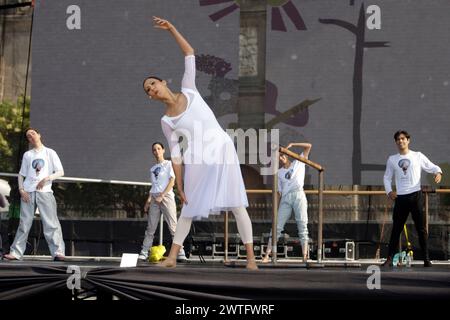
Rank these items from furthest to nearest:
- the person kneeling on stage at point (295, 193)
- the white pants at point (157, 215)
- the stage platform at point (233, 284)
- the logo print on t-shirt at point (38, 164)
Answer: the person kneeling on stage at point (295, 193), the white pants at point (157, 215), the logo print on t-shirt at point (38, 164), the stage platform at point (233, 284)

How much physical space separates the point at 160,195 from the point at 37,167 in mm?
1718

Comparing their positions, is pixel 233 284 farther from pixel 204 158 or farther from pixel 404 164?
pixel 404 164

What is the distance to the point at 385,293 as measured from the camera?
6.42 m

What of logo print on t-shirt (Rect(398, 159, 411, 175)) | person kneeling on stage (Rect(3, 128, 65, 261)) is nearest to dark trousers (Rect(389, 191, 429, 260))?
logo print on t-shirt (Rect(398, 159, 411, 175))

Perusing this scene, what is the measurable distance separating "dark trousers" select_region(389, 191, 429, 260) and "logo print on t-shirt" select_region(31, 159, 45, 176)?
358 centimetres

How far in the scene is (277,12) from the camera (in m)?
14.5

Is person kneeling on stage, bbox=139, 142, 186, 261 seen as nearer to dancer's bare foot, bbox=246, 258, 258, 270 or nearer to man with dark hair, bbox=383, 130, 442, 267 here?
man with dark hair, bbox=383, 130, 442, 267

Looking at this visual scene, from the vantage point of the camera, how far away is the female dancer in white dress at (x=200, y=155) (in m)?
6.80

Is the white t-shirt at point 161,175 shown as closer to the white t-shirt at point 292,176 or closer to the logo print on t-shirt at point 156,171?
the logo print on t-shirt at point 156,171

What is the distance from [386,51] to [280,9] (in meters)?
1.83

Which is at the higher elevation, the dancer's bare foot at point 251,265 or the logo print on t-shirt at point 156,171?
the logo print on t-shirt at point 156,171

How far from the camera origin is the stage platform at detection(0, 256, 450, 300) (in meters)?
6.40

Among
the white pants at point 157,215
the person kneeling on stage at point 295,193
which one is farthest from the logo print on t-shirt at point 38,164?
the person kneeling on stage at point 295,193
